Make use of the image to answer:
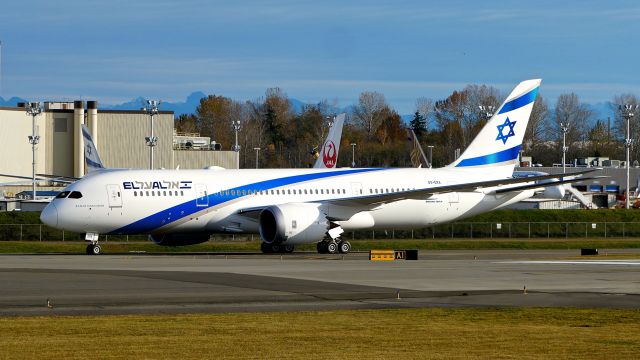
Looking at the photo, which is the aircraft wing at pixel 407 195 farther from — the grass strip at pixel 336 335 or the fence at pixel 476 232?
the grass strip at pixel 336 335

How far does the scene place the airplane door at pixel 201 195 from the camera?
47094mm

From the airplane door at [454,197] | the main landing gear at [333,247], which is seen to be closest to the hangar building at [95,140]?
the airplane door at [454,197]

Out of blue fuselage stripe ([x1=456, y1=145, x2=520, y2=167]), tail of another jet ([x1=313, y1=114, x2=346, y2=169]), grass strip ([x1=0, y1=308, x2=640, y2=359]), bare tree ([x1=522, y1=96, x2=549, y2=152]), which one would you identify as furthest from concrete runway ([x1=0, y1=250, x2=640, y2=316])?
bare tree ([x1=522, y1=96, x2=549, y2=152])

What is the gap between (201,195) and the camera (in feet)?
155

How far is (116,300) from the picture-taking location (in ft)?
80.6

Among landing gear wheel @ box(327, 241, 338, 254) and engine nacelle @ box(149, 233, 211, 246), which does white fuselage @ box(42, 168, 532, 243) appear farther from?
landing gear wheel @ box(327, 241, 338, 254)

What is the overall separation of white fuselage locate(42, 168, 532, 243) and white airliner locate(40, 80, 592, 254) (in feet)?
0.13

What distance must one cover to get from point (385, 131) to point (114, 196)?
485ft

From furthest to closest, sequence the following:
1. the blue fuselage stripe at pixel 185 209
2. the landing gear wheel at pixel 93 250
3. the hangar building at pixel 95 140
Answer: the hangar building at pixel 95 140
the landing gear wheel at pixel 93 250
the blue fuselage stripe at pixel 185 209

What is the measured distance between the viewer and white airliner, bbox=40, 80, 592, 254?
152 ft

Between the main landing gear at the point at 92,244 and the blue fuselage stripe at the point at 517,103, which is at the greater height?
the blue fuselage stripe at the point at 517,103

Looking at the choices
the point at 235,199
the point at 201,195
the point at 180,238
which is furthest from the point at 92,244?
the point at 235,199

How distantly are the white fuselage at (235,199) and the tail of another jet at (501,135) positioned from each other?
1.31 m

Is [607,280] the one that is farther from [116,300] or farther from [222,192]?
[222,192]
